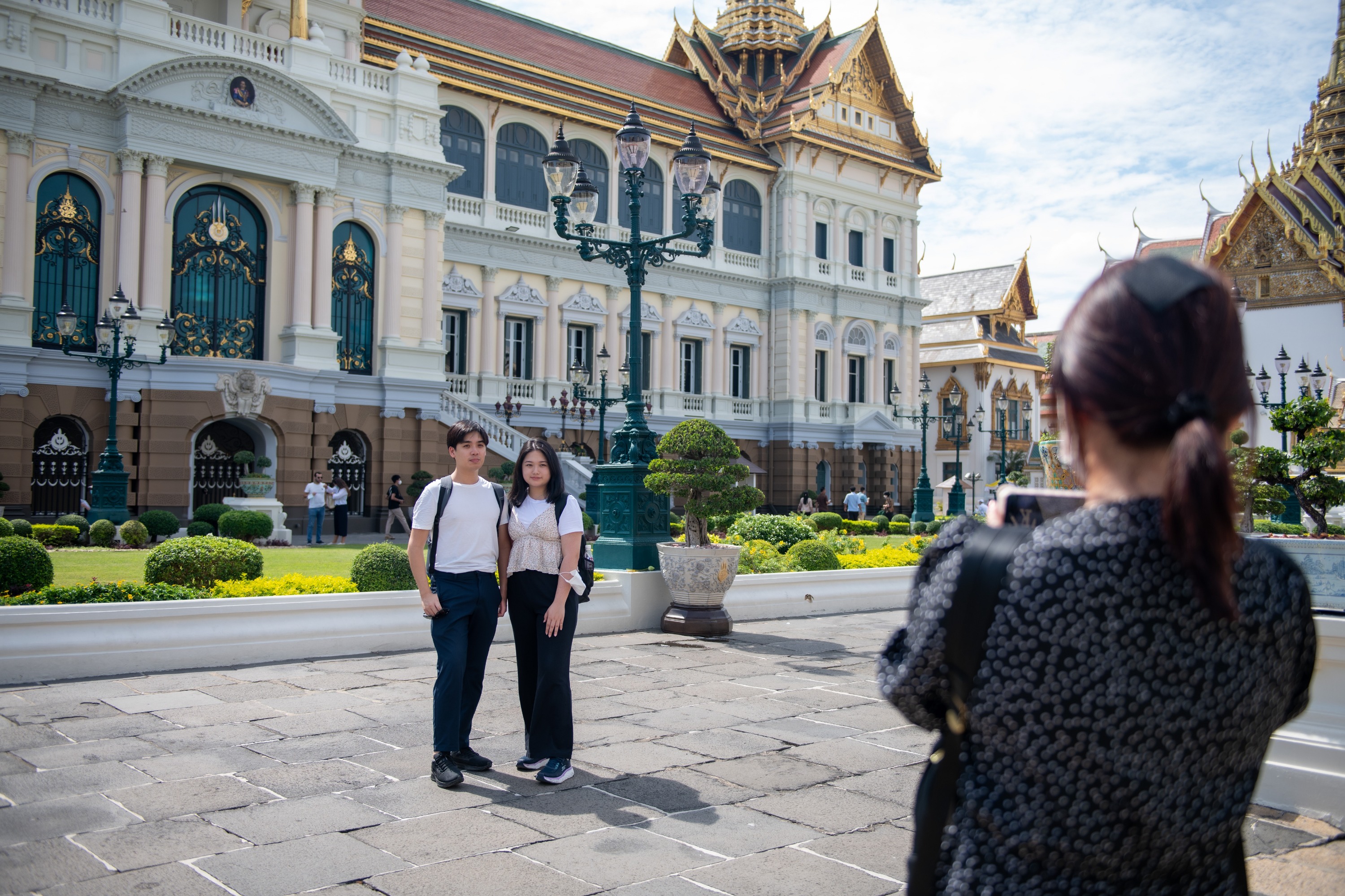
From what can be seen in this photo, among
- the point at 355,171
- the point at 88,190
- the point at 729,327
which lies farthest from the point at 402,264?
the point at 729,327

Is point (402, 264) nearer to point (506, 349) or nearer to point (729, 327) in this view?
point (506, 349)

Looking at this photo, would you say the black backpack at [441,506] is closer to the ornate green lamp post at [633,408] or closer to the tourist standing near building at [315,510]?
the ornate green lamp post at [633,408]

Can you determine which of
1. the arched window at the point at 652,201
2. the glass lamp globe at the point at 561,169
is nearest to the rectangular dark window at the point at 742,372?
the arched window at the point at 652,201

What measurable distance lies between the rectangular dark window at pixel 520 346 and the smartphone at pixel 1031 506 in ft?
103

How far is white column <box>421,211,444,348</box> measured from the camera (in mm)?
28250

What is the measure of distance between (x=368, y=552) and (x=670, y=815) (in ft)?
21.7

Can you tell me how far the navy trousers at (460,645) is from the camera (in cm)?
532

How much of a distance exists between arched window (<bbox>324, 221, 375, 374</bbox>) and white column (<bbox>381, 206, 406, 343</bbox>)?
38 centimetres

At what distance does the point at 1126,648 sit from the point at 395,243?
2762cm

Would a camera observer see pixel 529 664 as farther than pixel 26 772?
Yes

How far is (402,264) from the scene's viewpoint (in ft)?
91.1

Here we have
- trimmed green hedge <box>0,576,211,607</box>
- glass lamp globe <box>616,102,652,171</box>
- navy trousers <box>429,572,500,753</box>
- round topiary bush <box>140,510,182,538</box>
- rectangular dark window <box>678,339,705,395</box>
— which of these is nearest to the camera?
navy trousers <box>429,572,500,753</box>

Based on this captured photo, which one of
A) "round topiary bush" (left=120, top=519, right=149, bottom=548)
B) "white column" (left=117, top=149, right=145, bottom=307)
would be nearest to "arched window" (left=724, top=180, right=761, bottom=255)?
"white column" (left=117, top=149, right=145, bottom=307)

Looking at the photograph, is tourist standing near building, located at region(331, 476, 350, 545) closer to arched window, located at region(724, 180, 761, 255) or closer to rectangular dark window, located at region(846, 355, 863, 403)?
arched window, located at region(724, 180, 761, 255)
